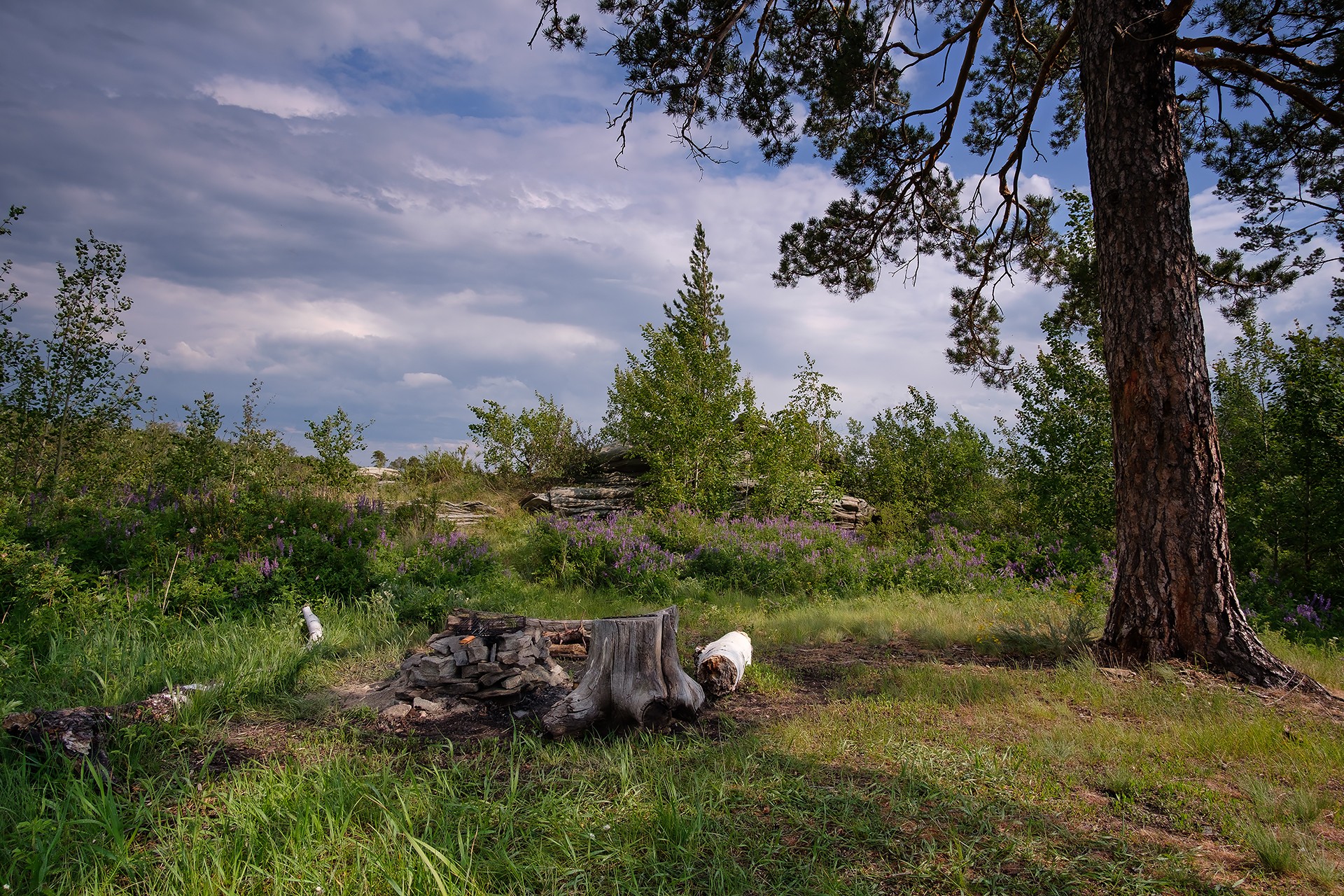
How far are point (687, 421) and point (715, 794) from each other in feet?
35.1

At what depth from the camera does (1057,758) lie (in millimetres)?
3383

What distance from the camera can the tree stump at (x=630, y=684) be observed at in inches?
153

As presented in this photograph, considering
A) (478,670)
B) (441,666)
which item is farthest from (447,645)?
(478,670)

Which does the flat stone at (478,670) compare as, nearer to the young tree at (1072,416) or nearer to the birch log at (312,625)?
the birch log at (312,625)

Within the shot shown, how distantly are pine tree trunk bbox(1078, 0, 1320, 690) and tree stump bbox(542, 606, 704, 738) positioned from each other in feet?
11.4

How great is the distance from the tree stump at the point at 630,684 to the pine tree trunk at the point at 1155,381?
11.4ft

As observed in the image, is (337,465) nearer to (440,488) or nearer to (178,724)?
(440,488)

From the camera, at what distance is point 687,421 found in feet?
44.1

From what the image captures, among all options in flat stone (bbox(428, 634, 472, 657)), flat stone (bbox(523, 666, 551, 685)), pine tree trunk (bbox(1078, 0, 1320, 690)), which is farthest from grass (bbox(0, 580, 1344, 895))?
flat stone (bbox(523, 666, 551, 685))

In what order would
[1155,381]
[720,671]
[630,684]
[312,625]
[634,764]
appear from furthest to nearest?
1. [312,625]
2. [1155,381]
3. [720,671]
4. [630,684]
5. [634,764]

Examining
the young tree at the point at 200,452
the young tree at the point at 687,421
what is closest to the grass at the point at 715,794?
the young tree at the point at 200,452

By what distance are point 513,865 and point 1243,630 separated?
5.21 meters

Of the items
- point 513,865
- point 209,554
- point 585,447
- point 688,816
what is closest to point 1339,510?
point 688,816

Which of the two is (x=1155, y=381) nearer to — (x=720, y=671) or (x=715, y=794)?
(x=720, y=671)
